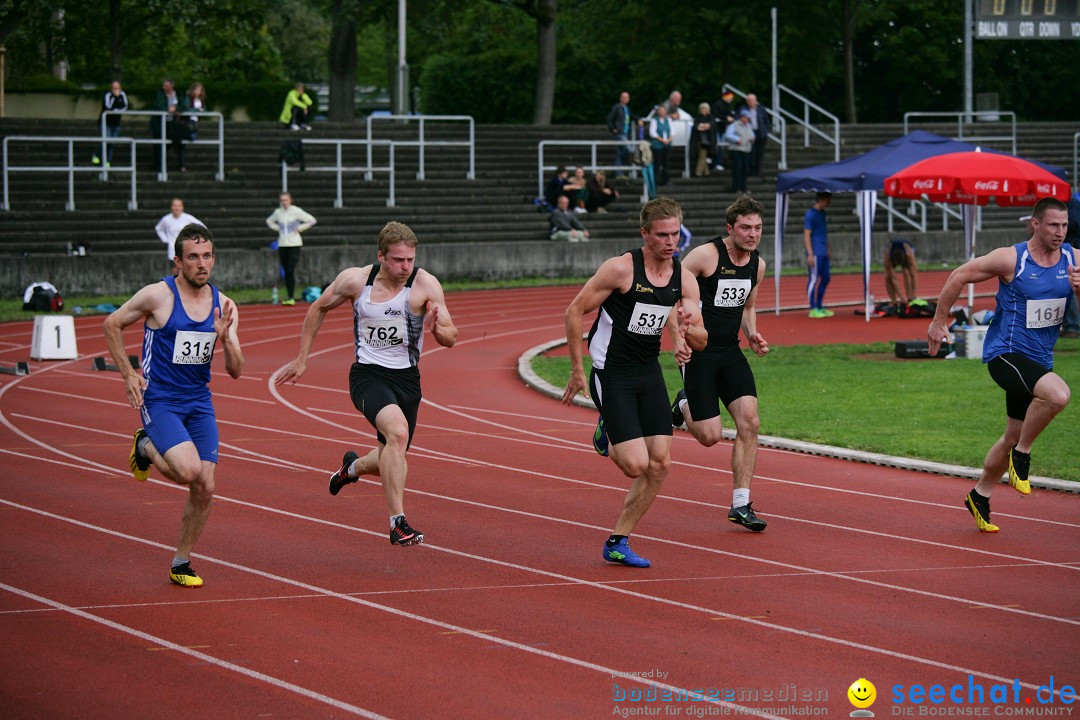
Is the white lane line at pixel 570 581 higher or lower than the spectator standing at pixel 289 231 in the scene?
lower

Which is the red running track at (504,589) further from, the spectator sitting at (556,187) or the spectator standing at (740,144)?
the spectator standing at (740,144)

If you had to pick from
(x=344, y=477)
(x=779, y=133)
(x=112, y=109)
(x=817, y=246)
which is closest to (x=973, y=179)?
(x=817, y=246)

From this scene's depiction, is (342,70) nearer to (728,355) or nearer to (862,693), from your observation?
(728,355)

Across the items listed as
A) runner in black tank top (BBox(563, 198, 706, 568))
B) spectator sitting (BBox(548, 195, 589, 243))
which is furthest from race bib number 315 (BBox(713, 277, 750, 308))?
spectator sitting (BBox(548, 195, 589, 243))

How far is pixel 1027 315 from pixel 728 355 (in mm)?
1884

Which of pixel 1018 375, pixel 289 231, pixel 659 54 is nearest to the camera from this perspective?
pixel 1018 375

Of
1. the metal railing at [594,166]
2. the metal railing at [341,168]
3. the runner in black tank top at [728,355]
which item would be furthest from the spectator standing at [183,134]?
the runner in black tank top at [728,355]

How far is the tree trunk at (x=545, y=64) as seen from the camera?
138 ft

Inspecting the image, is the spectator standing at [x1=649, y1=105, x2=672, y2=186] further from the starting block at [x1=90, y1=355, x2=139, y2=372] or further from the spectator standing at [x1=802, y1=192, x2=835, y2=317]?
the starting block at [x1=90, y1=355, x2=139, y2=372]

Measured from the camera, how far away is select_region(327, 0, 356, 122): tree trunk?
43453 millimetres

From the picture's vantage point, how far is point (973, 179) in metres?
21.6

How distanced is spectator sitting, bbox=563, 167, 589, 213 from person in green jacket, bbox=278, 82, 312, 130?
670cm

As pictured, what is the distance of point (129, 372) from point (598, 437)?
2740 mm

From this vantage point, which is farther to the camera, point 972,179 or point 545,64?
point 545,64
